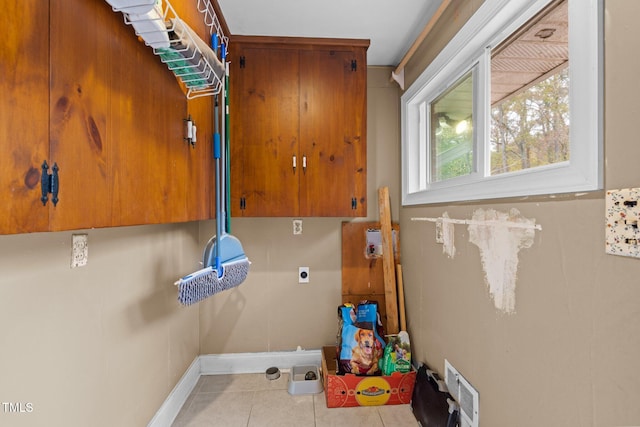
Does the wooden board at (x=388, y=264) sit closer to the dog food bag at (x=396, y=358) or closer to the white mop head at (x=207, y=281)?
the dog food bag at (x=396, y=358)

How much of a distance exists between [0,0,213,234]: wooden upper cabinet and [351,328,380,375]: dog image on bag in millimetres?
1271

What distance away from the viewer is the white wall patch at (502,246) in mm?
961

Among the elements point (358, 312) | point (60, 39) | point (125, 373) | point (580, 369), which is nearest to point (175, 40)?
point (60, 39)

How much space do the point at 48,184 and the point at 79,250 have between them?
531 mm

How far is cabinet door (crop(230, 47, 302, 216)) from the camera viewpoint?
179 centimetres

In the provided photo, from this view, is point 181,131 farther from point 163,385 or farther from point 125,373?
point 163,385

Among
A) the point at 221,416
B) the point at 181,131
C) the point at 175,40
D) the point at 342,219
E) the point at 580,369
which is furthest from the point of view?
the point at 342,219

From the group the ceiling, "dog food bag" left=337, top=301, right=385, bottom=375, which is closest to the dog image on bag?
"dog food bag" left=337, top=301, right=385, bottom=375

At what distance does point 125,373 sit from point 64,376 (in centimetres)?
33

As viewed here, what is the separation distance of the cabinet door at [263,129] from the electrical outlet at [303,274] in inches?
21.8

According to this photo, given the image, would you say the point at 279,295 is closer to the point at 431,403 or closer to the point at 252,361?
the point at 252,361

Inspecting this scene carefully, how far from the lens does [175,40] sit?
0.89 meters

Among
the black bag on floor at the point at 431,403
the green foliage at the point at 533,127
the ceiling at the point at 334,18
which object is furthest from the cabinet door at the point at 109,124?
the black bag on floor at the point at 431,403

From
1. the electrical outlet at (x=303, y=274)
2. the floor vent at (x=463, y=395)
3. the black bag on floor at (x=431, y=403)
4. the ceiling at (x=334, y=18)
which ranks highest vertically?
the ceiling at (x=334, y=18)
